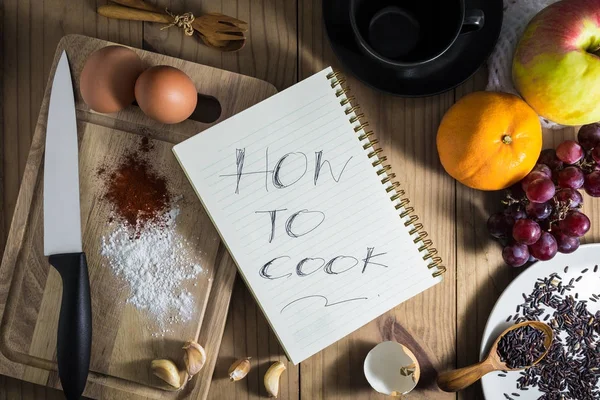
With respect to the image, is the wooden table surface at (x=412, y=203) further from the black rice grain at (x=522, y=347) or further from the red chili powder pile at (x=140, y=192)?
the red chili powder pile at (x=140, y=192)

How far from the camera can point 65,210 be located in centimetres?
76

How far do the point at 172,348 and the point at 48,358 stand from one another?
17 cm

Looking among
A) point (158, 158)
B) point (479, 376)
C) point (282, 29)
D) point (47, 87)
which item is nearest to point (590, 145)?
point (479, 376)

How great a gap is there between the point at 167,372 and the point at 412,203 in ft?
1.30

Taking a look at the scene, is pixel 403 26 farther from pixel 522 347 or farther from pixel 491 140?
pixel 522 347

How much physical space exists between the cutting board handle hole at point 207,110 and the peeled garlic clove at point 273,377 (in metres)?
0.34

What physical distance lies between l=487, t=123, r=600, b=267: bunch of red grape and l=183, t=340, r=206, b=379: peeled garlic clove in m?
0.42

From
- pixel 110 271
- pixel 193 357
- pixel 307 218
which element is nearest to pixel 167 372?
pixel 193 357

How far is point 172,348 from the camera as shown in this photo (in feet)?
2.55

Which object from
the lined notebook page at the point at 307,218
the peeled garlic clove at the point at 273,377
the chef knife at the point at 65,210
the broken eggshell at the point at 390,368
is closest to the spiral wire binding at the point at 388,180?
the lined notebook page at the point at 307,218

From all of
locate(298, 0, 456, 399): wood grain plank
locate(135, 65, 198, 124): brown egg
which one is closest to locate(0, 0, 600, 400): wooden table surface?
locate(298, 0, 456, 399): wood grain plank

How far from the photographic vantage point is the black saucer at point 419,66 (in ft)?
2.49

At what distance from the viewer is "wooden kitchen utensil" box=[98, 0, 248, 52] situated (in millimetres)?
787

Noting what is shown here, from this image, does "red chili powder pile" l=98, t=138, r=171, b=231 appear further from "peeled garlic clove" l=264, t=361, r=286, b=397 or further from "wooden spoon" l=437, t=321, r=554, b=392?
"wooden spoon" l=437, t=321, r=554, b=392
